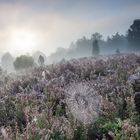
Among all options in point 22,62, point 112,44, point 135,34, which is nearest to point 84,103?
point 22,62

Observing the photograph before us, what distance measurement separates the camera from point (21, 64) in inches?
1966

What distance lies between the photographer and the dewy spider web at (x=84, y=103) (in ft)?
18.0

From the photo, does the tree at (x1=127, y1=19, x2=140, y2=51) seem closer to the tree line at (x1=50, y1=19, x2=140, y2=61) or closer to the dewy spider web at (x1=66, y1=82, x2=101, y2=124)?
the tree line at (x1=50, y1=19, x2=140, y2=61)

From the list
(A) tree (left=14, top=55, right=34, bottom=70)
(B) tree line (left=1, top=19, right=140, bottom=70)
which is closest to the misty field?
(B) tree line (left=1, top=19, right=140, bottom=70)

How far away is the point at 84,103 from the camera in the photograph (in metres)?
6.46

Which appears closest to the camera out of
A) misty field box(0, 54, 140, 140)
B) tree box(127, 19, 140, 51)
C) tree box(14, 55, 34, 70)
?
misty field box(0, 54, 140, 140)

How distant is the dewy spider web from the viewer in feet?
18.0

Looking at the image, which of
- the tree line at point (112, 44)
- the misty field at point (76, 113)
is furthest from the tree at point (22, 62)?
the misty field at point (76, 113)

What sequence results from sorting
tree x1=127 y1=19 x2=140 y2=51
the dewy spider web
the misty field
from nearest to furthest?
1. the misty field
2. the dewy spider web
3. tree x1=127 y1=19 x2=140 y2=51

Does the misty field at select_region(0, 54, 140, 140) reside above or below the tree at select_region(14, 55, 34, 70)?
above

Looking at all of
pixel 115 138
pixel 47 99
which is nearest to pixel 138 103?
pixel 47 99

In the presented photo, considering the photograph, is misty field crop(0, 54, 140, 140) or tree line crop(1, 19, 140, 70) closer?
misty field crop(0, 54, 140, 140)

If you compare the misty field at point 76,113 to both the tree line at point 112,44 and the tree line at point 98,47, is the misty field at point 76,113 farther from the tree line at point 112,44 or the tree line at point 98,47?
the tree line at point 112,44

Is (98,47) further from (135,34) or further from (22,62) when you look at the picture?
(22,62)
